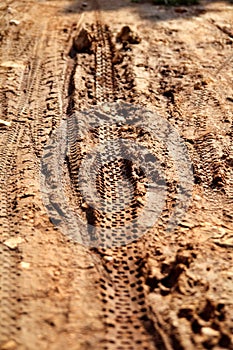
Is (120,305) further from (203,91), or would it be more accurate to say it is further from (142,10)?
(142,10)

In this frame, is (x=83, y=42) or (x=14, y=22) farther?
(x=14, y=22)

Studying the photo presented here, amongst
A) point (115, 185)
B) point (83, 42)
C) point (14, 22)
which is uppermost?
point (14, 22)

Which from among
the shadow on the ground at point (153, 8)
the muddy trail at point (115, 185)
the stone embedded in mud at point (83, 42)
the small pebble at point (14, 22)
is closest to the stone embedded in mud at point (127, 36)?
the muddy trail at point (115, 185)

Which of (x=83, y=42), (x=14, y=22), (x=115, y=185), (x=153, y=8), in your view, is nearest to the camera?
(x=115, y=185)

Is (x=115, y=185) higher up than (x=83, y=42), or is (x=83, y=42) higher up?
(x=83, y=42)

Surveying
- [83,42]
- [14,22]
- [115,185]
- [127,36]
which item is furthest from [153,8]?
[115,185]

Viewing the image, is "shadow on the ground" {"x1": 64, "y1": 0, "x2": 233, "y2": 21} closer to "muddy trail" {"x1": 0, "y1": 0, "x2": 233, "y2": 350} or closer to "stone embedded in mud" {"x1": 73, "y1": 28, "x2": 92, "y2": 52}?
"muddy trail" {"x1": 0, "y1": 0, "x2": 233, "y2": 350}

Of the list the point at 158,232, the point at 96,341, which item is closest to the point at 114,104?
the point at 158,232

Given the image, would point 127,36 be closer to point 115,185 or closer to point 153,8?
point 153,8
